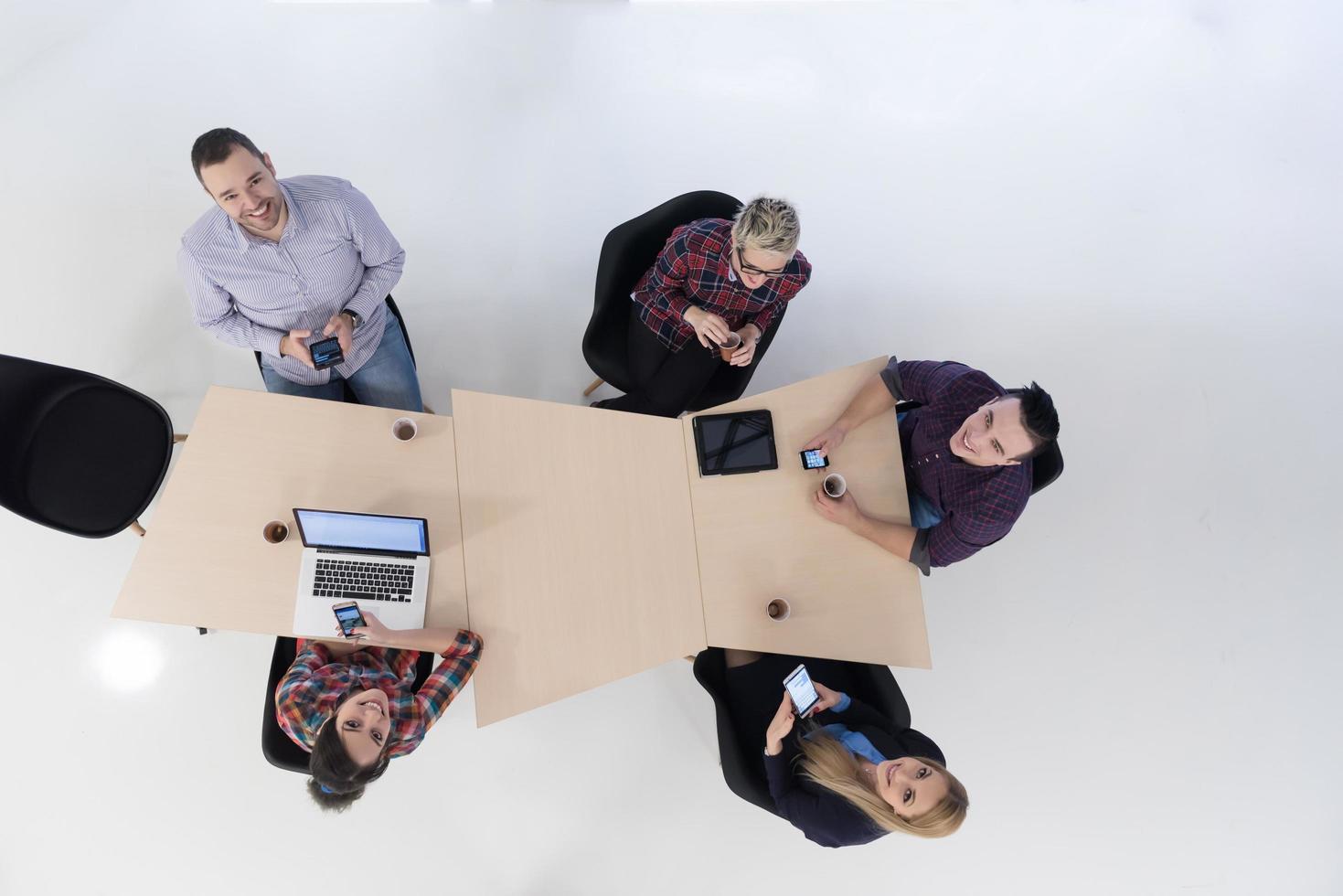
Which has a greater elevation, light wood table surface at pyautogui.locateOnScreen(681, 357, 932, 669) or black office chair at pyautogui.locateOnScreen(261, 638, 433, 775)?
light wood table surface at pyautogui.locateOnScreen(681, 357, 932, 669)

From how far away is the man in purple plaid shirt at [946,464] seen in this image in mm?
2188

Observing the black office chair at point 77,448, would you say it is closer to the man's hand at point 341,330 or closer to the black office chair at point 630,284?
the man's hand at point 341,330

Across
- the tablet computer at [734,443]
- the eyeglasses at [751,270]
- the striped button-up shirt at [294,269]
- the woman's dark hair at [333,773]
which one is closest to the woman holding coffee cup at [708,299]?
the eyeglasses at [751,270]

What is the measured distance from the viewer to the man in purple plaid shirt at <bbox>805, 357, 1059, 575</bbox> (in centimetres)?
219

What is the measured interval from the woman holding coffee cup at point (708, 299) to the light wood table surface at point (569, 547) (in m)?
0.40

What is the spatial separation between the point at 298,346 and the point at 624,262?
1.12 m

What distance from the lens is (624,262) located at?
2539 mm

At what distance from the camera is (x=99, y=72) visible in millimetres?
3285

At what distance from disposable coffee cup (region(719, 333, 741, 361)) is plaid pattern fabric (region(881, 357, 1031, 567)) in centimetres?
51

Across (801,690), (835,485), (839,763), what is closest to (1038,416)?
(835,485)

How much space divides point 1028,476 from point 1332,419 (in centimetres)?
235

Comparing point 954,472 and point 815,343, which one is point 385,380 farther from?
point 954,472

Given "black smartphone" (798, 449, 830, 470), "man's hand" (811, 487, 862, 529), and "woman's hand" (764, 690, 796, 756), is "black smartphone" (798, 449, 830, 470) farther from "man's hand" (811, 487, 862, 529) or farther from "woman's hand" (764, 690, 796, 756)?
"woman's hand" (764, 690, 796, 756)

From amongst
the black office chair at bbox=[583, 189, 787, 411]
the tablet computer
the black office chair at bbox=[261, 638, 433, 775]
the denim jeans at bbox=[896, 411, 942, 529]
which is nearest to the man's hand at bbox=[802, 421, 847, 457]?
the tablet computer
